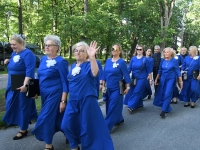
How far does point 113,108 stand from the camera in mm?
5395

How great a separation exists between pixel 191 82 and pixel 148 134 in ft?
11.8

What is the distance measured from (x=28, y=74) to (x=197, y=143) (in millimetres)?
3447

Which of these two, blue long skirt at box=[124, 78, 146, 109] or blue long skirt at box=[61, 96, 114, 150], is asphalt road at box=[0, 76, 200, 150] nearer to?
blue long skirt at box=[124, 78, 146, 109]

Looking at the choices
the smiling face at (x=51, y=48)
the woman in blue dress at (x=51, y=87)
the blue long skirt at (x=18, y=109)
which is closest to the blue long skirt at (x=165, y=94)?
the woman in blue dress at (x=51, y=87)

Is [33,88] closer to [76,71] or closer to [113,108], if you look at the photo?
[76,71]

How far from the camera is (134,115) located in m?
6.77

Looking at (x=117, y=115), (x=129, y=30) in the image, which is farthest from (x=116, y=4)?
(x=117, y=115)

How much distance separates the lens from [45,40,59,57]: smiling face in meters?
3.97

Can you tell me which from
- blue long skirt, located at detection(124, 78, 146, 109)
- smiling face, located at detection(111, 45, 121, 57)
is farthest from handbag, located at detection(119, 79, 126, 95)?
blue long skirt, located at detection(124, 78, 146, 109)

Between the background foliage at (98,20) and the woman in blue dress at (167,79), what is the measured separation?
15.6 m

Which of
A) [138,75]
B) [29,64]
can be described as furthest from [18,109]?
[138,75]

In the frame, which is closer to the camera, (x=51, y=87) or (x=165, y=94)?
(x=51, y=87)

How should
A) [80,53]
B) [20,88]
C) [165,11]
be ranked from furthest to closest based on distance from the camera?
[165,11]
[20,88]
[80,53]

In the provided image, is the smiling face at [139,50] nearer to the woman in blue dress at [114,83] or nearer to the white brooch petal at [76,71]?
the woman in blue dress at [114,83]
